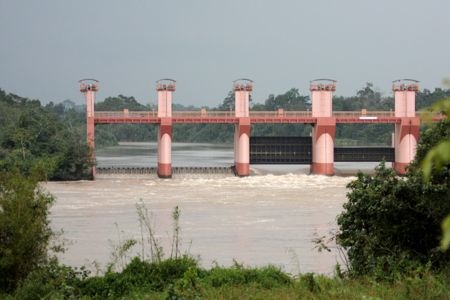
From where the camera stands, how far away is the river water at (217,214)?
49.8ft

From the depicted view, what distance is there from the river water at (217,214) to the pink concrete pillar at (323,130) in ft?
3.60

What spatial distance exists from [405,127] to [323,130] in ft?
15.9

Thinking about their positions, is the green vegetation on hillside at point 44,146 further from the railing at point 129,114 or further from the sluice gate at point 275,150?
the sluice gate at point 275,150

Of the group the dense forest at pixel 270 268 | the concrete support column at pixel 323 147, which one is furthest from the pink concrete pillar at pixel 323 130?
the dense forest at pixel 270 268

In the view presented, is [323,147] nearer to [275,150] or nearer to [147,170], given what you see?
[275,150]

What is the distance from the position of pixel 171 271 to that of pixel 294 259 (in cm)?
486

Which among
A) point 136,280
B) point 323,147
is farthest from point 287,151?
point 136,280

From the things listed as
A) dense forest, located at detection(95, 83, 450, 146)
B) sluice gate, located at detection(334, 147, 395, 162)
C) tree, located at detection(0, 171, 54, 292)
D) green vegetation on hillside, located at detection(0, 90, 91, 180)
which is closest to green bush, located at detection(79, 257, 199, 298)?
tree, located at detection(0, 171, 54, 292)

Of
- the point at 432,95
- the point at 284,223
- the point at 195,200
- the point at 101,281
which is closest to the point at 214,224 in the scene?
the point at 284,223

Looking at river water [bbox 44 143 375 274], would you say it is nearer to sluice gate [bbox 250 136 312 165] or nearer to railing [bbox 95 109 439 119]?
sluice gate [bbox 250 136 312 165]

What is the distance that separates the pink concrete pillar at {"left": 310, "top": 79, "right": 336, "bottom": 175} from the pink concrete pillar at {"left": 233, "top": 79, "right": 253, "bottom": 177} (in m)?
3.77

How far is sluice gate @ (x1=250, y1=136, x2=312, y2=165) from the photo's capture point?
120 feet

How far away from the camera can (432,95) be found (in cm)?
7275

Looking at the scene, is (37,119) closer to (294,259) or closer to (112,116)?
(112,116)
